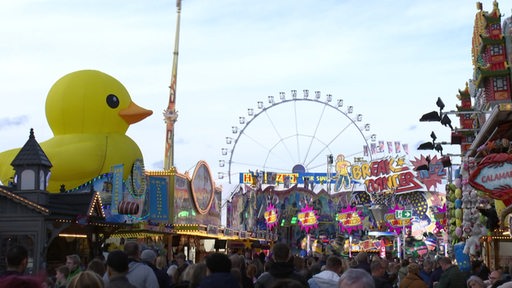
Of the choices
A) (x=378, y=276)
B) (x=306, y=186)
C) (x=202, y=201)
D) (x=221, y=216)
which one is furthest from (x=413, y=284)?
(x=306, y=186)

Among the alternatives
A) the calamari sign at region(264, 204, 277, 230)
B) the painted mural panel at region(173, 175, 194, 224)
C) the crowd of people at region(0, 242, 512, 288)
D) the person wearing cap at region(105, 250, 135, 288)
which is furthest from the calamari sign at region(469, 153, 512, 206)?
the calamari sign at region(264, 204, 277, 230)

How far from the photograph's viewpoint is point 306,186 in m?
59.1

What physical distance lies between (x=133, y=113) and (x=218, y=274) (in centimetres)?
2032

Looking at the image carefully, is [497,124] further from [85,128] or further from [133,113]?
[85,128]

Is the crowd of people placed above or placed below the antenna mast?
below

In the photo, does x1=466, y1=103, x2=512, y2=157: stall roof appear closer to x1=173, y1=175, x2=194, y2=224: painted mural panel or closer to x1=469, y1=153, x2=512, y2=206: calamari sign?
x1=469, y1=153, x2=512, y2=206: calamari sign

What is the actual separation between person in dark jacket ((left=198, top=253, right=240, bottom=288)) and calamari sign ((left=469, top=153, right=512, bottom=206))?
5778 mm

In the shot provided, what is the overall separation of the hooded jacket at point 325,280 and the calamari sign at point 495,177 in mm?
4292

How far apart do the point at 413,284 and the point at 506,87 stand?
346 inches

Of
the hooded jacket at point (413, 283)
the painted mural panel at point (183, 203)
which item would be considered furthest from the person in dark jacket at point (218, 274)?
the painted mural panel at point (183, 203)

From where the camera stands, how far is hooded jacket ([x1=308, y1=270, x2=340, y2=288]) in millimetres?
7145

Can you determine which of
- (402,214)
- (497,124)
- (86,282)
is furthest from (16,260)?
(402,214)

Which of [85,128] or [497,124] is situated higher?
[85,128]

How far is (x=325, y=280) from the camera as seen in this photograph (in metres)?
7.18
